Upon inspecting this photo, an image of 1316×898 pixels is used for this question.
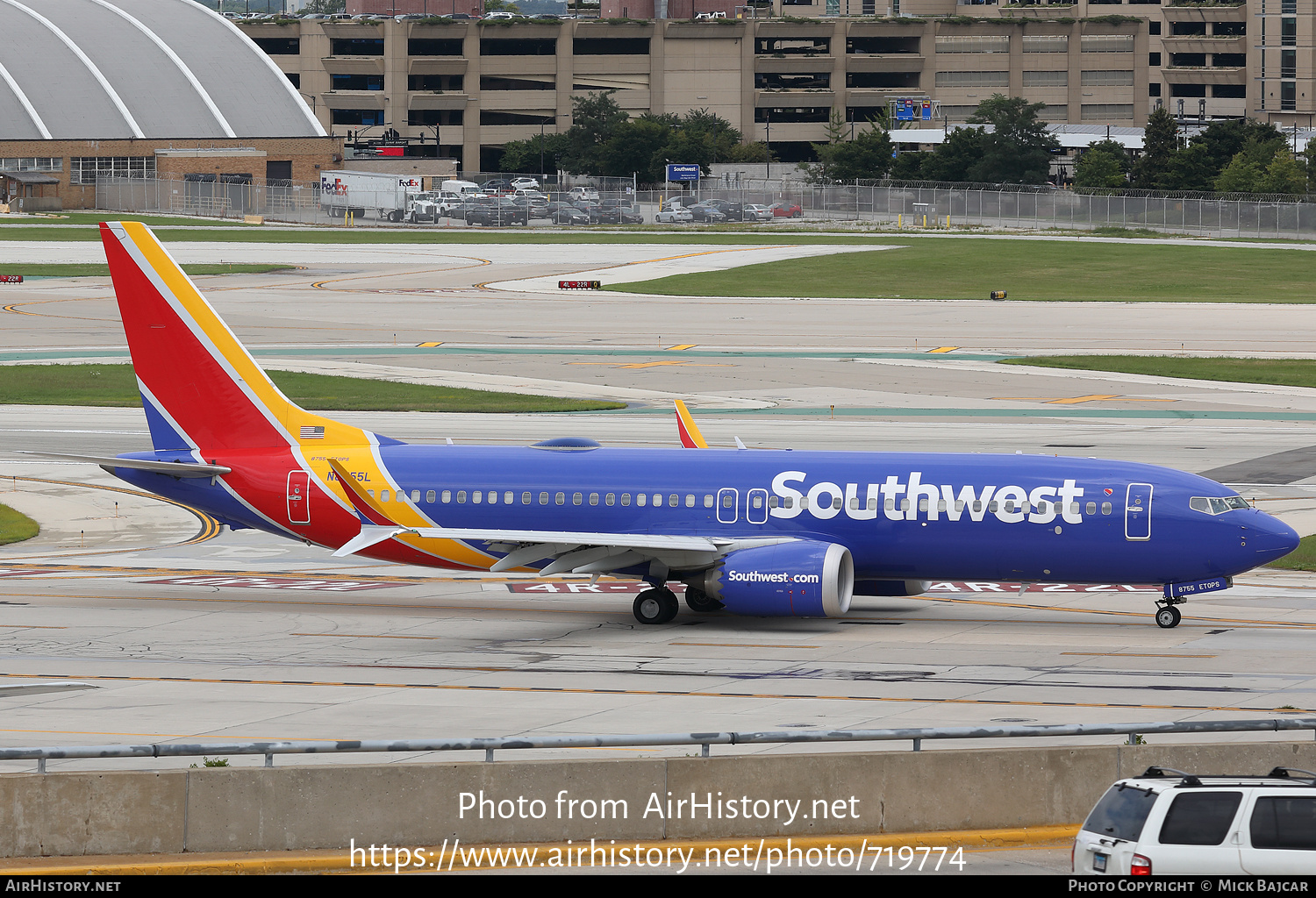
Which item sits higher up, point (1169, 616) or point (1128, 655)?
point (1169, 616)

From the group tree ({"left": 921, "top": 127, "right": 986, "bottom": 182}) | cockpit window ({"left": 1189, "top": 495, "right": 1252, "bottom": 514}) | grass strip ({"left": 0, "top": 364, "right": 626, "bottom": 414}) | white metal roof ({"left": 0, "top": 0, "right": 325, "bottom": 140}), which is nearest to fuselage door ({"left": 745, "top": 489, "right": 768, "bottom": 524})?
cockpit window ({"left": 1189, "top": 495, "right": 1252, "bottom": 514})

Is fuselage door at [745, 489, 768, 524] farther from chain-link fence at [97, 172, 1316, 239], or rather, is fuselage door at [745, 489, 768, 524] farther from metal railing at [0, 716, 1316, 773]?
chain-link fence at [97, 172, 1316, 239]

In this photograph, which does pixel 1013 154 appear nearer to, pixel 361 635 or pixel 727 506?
pixel 727 506

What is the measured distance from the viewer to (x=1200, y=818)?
1512 cm

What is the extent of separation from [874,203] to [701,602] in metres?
150

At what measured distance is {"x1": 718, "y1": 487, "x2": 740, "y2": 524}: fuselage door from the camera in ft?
118

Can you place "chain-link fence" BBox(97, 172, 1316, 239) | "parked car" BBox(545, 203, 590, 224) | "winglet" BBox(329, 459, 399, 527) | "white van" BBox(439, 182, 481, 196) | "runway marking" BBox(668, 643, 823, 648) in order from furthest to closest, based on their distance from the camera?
1. "white van" BBox(439, 182, 481, 196)
2. "parked car" BBox(545, 203, 590, 224)
3. "chain-link fence" BBox(97, 172, 1316, 239)
4. "winglet" BBox(329, 459, 399, 527)
5. "runway marking" BBox(668, 643, 823, 648)

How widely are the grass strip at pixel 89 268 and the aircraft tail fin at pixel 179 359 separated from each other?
86.3 m

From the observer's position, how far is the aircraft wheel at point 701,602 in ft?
Answer: 120

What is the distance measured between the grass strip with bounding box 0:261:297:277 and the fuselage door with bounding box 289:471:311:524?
89491mm

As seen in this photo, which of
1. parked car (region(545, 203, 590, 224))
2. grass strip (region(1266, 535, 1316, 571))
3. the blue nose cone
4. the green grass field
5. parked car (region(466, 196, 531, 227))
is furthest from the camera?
parked car (region(545, 203, 590, 224))

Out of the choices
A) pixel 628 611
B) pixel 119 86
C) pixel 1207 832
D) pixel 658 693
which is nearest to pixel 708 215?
pixel 119 86

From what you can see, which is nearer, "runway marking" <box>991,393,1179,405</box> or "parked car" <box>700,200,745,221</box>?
"runway marking" <box>991,393,1179,405</box>
